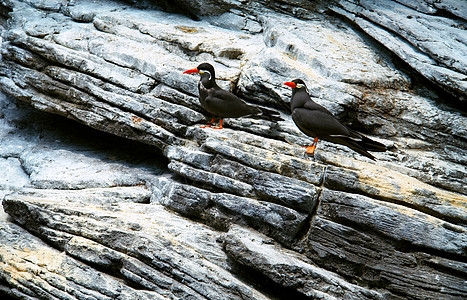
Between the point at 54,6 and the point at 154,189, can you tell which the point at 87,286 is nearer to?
the point at 154,189

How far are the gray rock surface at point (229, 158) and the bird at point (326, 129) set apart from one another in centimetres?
23

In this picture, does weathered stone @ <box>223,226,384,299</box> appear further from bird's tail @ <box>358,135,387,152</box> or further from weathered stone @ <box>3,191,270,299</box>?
bird's tail @ <box>358,135,387,152</box>

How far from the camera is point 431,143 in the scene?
6.96 meters

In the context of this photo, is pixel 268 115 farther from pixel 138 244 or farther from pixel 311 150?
pixel 138 244

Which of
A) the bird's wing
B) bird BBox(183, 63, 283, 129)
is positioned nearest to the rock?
the bird's wing

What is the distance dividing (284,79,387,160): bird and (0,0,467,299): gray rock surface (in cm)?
23

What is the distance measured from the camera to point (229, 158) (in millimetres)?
6180

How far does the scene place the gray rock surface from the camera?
5.23 meters

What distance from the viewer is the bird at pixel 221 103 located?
663cm

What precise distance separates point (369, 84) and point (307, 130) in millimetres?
2066

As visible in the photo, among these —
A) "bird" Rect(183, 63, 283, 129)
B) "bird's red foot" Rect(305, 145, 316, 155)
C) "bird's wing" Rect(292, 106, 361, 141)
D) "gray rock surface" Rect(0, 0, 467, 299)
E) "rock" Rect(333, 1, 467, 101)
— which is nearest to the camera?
"gray rock surface" Rect(0, 0, 467, 299)

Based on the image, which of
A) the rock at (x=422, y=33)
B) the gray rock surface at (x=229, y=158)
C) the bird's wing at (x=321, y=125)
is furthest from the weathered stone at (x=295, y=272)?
the rock at (x=422, y=33)

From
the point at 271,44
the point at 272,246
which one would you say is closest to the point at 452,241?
the point at 272,246

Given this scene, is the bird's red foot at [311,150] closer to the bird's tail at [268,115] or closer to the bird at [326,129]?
the bird at [326,129]
